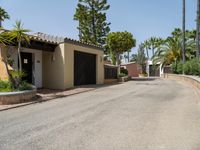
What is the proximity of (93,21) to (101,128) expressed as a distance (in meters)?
27.4

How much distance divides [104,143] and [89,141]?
350 mm

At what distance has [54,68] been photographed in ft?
52.4

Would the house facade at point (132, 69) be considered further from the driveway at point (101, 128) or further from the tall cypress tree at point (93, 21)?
the driveway at point (101, 128)

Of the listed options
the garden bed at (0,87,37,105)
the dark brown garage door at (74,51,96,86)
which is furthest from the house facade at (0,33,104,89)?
the garden bed at (0,87,37,105)

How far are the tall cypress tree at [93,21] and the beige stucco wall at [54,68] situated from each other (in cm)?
1628

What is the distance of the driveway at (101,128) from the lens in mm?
5133

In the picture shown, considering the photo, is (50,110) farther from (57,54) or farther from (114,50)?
(114,50)

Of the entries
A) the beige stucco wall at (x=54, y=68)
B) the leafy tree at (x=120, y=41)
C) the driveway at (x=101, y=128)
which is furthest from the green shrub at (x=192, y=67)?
the driveway at (x=101, y=128)

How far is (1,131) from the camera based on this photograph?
6.21 metres

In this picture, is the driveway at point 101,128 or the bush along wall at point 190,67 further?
the bush along wall at point 190,67

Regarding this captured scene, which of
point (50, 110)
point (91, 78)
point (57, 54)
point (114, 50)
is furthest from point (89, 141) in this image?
point (114, 50)

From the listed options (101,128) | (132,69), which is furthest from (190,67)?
(132,69)

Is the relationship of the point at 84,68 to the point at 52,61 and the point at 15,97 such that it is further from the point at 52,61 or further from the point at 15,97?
the point at 15,97

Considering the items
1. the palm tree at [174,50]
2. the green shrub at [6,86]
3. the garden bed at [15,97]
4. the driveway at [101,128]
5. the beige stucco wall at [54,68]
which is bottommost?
the driveway at [101,128]
